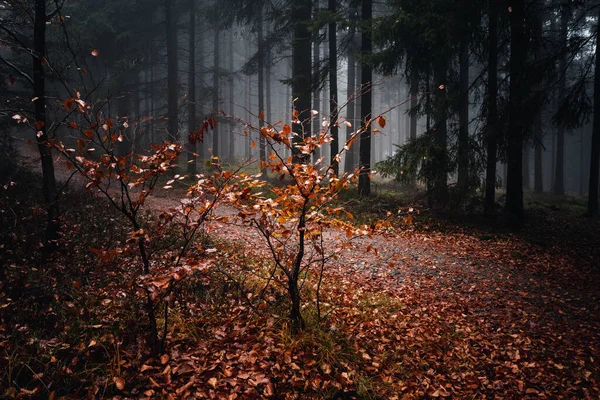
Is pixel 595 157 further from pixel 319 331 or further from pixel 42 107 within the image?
pixel 42 107

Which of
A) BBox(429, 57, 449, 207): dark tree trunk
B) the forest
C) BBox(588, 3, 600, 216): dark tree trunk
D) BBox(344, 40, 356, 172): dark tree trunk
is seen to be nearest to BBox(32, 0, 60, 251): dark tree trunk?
the forest

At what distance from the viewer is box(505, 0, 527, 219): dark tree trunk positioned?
8.98 meters

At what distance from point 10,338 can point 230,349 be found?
98.6 inches

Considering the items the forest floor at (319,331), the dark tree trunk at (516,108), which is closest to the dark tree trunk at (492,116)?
the dark tree trunk at (516,108)

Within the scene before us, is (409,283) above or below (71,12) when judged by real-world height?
below

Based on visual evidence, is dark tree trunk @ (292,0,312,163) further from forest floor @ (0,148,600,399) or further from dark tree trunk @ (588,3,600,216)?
dark tree trunk @ (588,3,600,216)

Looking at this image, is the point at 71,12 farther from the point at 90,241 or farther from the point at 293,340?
the point at 293,340

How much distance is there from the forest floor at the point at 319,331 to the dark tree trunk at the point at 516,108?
9.39 ft

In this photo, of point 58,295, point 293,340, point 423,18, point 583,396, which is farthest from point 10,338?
point 423,18

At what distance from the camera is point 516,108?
920cm

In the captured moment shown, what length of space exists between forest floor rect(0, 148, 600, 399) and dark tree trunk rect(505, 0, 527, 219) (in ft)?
9.39

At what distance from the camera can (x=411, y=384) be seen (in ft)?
12.1

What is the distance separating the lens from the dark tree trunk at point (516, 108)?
353 inches

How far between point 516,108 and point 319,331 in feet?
29.2
